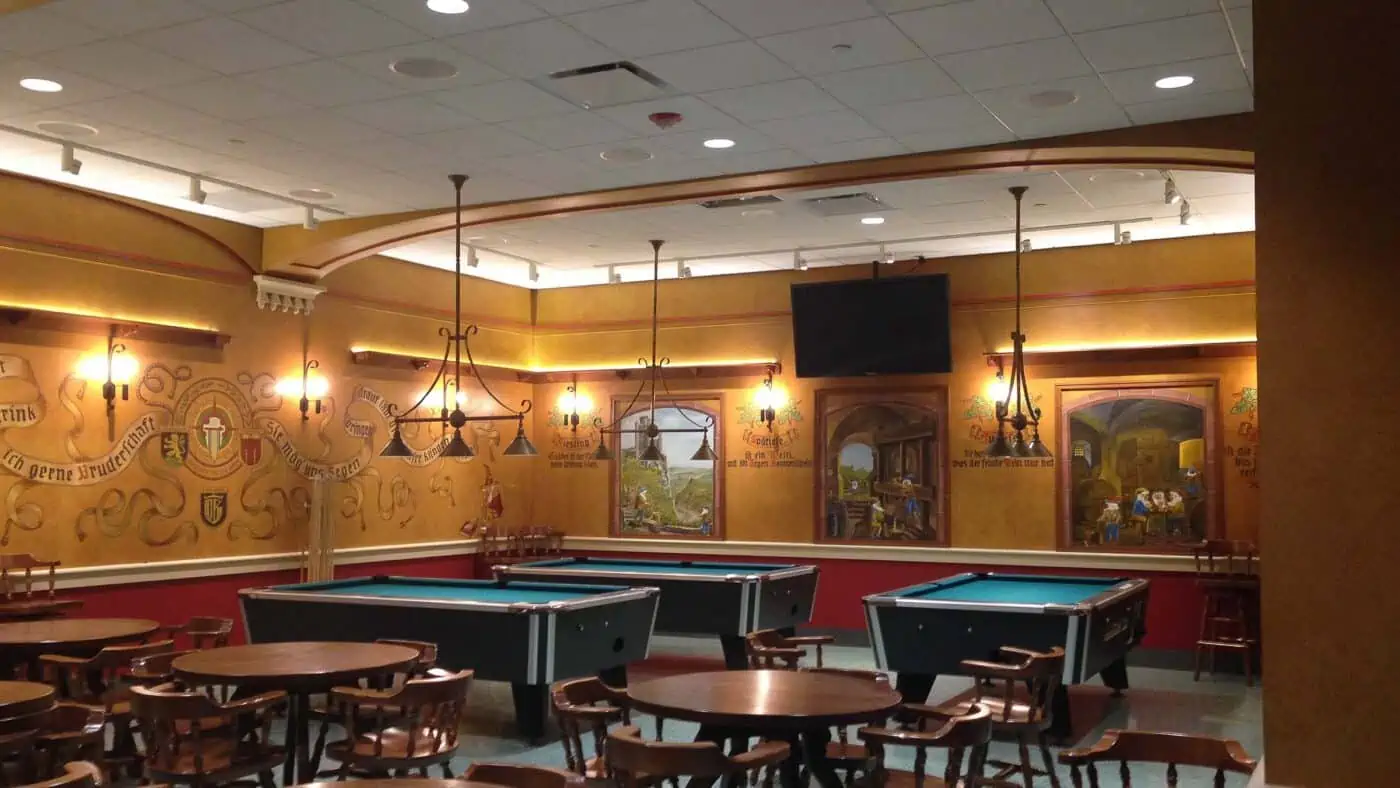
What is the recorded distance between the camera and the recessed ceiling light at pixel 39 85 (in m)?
6.18

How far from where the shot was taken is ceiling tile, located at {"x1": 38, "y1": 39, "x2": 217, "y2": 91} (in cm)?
571

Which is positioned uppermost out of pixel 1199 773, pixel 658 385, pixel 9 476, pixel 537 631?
pixel 658 385

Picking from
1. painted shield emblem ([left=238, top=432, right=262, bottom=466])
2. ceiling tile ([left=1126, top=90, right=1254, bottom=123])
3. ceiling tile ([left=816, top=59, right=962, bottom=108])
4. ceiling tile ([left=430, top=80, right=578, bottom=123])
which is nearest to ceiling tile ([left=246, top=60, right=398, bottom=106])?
ceiling tile ([left=430, top=80, right=578, bottom=123])

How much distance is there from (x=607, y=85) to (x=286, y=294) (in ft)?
16.7

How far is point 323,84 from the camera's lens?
6.16 meters

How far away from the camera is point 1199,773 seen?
22.0 feet

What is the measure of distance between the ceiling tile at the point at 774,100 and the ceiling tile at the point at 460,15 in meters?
1.34

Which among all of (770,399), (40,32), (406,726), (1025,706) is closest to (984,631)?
(1025,706)

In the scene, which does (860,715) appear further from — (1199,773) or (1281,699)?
(1199,773)

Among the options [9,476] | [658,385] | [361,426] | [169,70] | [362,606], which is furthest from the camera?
[658,385]

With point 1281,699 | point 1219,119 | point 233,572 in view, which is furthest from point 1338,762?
point 233,572

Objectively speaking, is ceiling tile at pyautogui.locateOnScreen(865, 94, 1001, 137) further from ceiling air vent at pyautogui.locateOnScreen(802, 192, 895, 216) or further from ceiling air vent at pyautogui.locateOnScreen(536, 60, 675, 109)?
ceiling air vent at pyautogui.locateOnScreen(802, 192, 895, 216)

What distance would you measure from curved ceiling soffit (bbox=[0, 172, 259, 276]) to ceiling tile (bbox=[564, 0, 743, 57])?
4910mm

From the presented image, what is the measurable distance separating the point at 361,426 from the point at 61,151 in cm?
385
